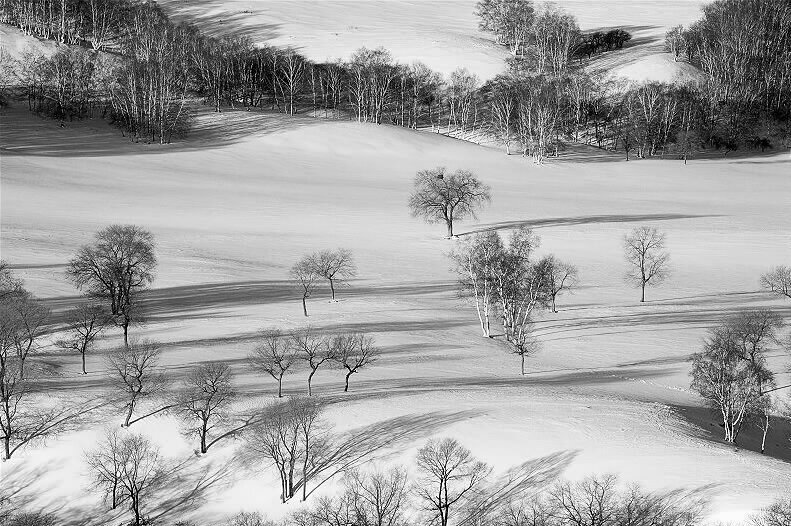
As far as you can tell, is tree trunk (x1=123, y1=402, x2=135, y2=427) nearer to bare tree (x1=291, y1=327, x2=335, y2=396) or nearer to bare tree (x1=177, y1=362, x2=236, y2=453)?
bare tree (x1=177, y1=362, x2=236, y2=453)

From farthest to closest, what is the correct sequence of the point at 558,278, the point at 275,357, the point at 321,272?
the point at 558,278, the point at 321,272, the point at 275,357

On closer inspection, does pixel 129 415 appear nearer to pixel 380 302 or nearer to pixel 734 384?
pixel 380 302

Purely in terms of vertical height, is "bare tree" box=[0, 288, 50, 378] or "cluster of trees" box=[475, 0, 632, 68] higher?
"cluster of trees" box=[475, 0, 632, 68]

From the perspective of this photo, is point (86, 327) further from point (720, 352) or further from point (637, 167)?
point (637, 167)

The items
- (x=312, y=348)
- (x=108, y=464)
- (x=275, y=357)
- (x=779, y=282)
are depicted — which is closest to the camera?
(x=108, y=464)

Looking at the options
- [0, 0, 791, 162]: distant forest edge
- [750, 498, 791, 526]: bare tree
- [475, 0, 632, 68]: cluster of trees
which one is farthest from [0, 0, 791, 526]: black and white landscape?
[475, 0, 632, 68]: cluster of trees

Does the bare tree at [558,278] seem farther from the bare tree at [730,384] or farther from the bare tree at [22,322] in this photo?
the bare tree at [22,322]

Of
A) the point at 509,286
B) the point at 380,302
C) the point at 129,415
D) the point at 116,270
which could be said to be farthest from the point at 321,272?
the point at 129,415
